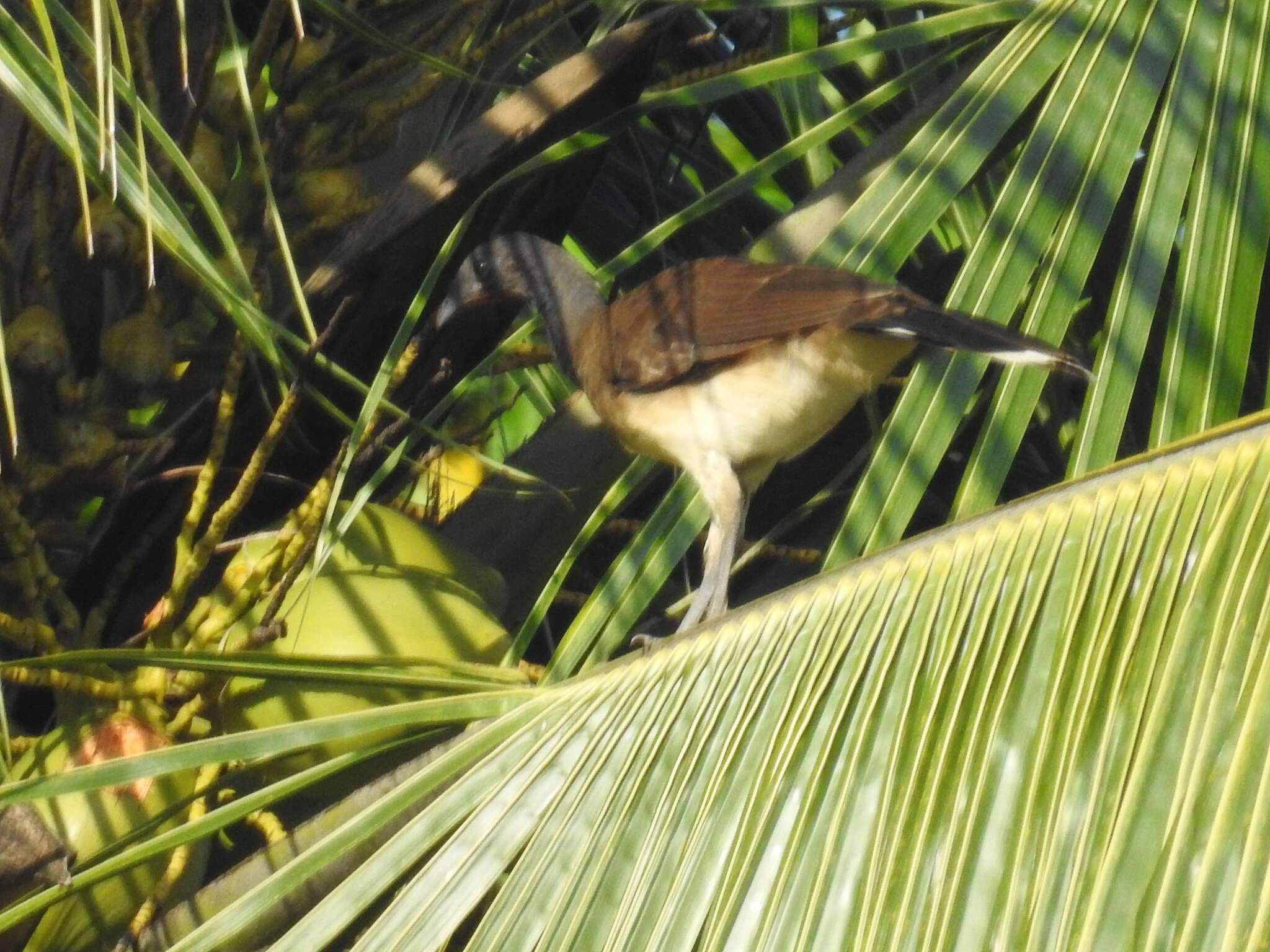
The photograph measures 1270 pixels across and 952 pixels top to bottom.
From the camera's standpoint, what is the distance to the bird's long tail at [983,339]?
62.2 inches

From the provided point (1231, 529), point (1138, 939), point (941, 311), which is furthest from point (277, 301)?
point (1138, 939)

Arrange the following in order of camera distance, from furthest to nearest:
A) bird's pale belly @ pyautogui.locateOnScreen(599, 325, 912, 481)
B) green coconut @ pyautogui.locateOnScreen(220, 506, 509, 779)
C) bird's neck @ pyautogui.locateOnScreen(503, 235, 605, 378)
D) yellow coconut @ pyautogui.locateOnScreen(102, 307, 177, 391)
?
1. bird's neck @ pyautogui.locateOnScreen(503, 235, 605, 378)
2. bird's pale belly @ pyautogui.locateOnScreen(599, 325, 912, 481)
3. yellow coconut @ pyautogui.locateOnScreen(102, 307, 177, 391)
4. green coconut @ pyautogui.locateOnScreen(220, 506, 509, 779)

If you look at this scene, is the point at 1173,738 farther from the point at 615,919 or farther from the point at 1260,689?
the point at 615,919

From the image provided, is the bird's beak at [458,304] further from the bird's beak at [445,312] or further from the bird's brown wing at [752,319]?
the bird's brown wing at [752,319]

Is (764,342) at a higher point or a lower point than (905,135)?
lower

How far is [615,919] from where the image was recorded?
4.02ft

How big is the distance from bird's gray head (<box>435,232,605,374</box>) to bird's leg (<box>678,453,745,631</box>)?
379mm

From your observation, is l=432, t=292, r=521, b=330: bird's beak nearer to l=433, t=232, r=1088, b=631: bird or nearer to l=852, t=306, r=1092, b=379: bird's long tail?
l=433, t=232, r=1088, b=631: bird

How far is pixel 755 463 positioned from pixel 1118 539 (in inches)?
49.6

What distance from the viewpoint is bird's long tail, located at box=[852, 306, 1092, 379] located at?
158cm

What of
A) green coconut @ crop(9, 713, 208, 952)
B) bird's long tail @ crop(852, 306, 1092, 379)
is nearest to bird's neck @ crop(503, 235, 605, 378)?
bird's long tail @ crop(852, 306, 1092, 379)

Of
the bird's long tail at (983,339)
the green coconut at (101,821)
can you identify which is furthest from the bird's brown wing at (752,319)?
the green coconut at (101,821)

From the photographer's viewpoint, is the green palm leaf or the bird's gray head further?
the bird's gray head

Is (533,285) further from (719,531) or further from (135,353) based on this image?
(135,353)
